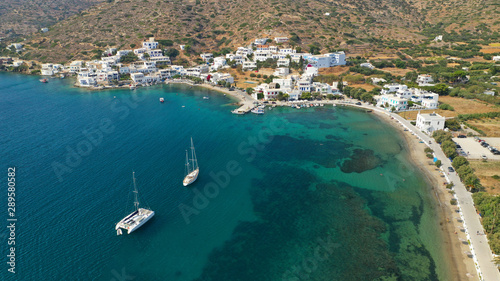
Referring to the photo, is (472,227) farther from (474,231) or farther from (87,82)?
(87,82)

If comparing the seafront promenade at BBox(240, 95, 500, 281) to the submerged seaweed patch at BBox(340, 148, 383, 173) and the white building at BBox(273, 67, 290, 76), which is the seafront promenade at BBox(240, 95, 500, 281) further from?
the white building at BBox(273, 67, 290, 76)

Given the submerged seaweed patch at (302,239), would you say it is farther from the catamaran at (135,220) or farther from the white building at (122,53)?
the white building at (122,53)

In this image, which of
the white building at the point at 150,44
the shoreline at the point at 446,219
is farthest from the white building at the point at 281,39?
the shoreline at the point at 446,219

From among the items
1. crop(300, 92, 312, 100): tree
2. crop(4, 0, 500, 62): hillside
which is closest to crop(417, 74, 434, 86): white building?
crop(300, 92, 312, 100): tree

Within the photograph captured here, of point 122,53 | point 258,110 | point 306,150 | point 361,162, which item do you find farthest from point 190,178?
point 122,53

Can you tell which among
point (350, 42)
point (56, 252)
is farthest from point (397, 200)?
point (350, 42)

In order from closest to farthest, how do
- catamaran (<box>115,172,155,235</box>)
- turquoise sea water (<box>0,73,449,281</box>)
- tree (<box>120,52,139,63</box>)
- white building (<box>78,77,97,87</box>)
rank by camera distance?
turquoise sea water (<box>0,73,449,281</box>) < catamaran (<box>115,172,155,235</box>) < white building (<box>78,77,97,87</box>) < tree (<box>120,52,139,63</box>)
